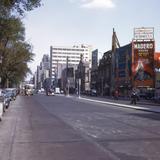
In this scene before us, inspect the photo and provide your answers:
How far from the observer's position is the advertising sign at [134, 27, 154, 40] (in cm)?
12367

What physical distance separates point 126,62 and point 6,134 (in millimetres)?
108816

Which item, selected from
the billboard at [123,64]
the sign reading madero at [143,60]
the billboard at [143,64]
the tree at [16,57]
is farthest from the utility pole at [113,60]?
the tree at [16,57]

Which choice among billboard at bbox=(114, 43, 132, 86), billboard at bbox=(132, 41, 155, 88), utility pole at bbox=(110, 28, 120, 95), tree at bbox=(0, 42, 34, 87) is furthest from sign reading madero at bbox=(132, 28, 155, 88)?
tree at bbox=(0, 42, 34, 87)

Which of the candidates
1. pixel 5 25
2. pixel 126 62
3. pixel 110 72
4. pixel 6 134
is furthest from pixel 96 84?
pixel 6 134

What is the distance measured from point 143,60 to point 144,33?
8.52m

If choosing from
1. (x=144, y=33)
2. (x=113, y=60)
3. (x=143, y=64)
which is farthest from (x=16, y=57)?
(x=113, y=60)

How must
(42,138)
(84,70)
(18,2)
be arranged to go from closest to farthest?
(42,138) → (18,2) → (84,70)

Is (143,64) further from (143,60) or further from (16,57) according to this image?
(16,57)

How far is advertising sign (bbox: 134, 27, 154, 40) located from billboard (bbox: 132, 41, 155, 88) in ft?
9.58

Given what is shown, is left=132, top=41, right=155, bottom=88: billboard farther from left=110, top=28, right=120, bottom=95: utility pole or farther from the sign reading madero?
left=110, top=28, right=120, bottom=95: utility pole

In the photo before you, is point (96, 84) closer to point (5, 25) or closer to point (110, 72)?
point (110, 72)

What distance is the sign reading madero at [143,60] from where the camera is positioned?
118131 mm

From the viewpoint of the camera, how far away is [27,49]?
93.1 meters

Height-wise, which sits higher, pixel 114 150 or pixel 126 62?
pixel 126 62
